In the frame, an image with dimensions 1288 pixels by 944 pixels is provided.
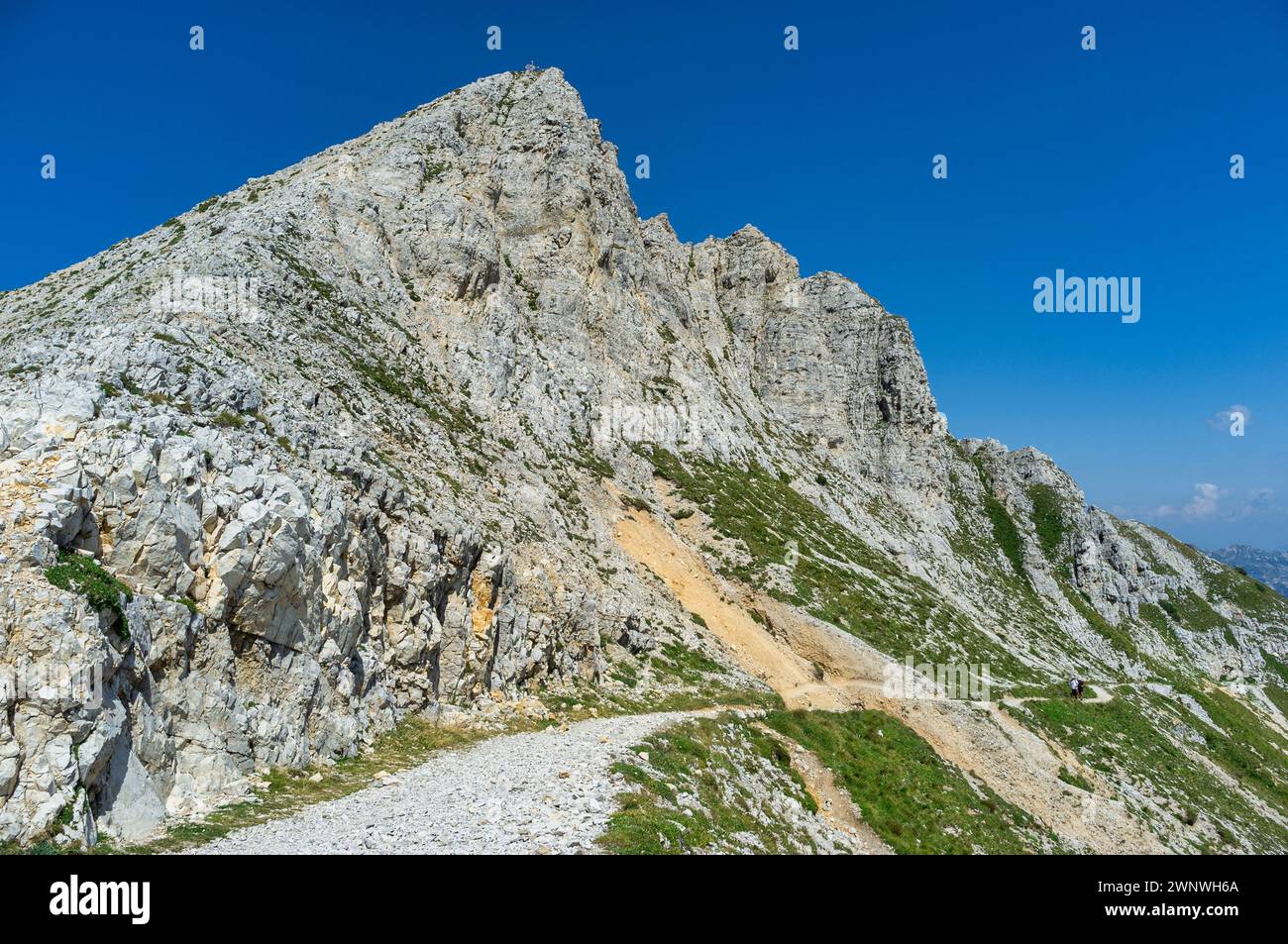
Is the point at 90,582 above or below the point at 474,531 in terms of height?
below

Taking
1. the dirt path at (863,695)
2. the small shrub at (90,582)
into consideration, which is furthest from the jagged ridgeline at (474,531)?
→ the dirt path at (863,695)

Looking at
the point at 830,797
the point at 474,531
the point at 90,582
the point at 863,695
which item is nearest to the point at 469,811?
the point at 90,582

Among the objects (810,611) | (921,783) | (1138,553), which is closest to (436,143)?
(810,611)

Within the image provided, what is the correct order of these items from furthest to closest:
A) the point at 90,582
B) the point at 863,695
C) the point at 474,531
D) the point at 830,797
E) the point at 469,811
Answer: the point at 863,695
the point at 474,531
the point at 830,797
the point at 469,811
the point at 90,582

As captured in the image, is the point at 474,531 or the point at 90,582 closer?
the point at 90,582

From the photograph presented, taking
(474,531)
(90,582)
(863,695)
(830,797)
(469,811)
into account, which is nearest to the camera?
(90,582)

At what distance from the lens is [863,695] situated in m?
44.0

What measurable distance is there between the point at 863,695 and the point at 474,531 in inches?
1150

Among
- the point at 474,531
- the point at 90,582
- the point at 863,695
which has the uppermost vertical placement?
the point at 474,531

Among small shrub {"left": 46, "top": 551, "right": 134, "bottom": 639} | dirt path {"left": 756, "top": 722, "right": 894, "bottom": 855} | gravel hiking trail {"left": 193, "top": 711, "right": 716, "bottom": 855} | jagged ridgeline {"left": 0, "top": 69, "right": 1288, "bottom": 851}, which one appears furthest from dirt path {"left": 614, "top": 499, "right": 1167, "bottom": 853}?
small shrub {"left": 46, "top": 551, "right": 134, "bottom": 639}

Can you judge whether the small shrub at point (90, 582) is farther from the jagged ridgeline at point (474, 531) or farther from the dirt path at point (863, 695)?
the dirt path at point (863, 695)

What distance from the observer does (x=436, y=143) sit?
68.8m

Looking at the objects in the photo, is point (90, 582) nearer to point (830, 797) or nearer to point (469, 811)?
point (469, 811)

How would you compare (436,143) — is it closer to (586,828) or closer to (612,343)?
(612,343)
